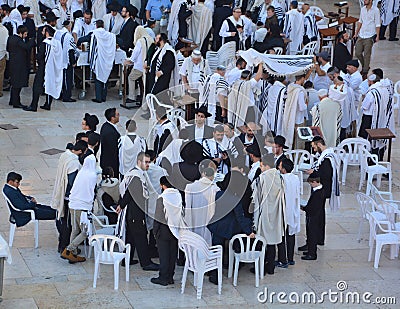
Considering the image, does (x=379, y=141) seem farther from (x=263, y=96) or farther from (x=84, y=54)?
(x=84, y=54)

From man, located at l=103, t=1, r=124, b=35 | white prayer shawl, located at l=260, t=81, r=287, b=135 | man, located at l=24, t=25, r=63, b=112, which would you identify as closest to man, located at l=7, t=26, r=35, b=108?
man, located at l=24, t=25, r=63, b=112

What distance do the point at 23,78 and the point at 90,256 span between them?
651 cm

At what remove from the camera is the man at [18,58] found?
57.9ft

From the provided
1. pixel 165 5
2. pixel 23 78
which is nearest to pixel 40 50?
pixel 23 78

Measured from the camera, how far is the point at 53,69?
58.8ft

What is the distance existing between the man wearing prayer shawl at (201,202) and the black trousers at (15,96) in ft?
23.9

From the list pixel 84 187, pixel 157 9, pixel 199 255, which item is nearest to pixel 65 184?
pixel 84 187

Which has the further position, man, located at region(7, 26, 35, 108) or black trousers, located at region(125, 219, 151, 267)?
man, located at region(7, 26, 35, 108)

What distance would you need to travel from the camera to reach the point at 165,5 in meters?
20.0

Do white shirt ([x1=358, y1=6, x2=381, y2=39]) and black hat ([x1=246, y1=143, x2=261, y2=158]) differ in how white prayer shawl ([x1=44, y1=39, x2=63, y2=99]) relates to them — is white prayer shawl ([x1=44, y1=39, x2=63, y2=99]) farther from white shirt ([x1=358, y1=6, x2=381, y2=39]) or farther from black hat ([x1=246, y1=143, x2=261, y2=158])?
white shirt ([x1=358, y1=6, x2=381, y2=39])

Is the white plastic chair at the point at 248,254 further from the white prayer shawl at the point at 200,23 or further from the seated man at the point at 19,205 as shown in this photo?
the white prayer shawl at the point at 200,23

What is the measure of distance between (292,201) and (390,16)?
12192 mm

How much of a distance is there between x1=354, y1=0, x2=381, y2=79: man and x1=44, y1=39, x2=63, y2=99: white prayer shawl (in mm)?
6240

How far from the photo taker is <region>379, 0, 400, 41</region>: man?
74.6ft
